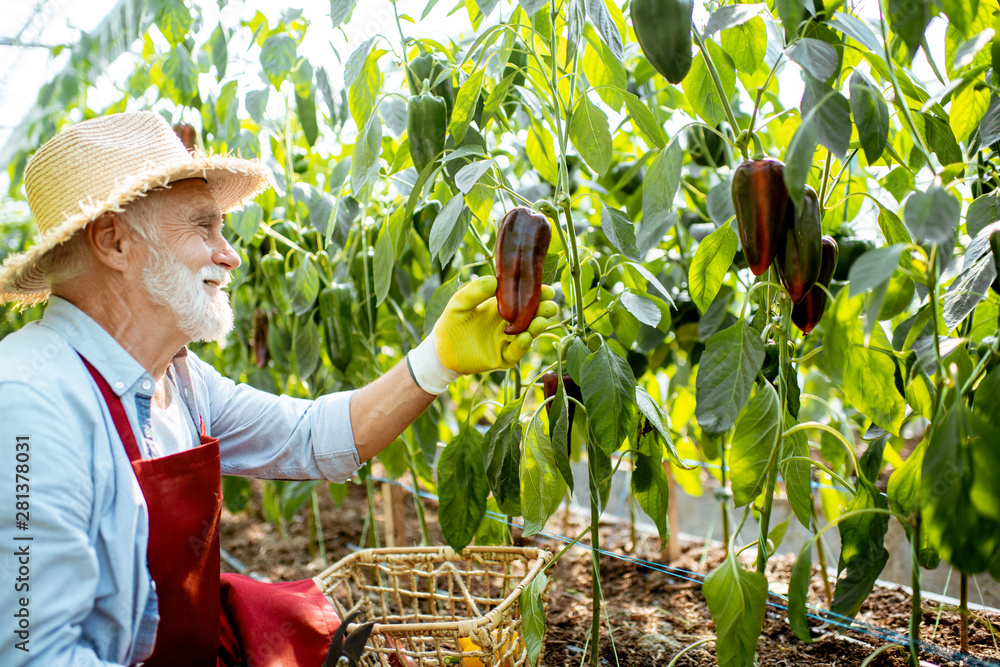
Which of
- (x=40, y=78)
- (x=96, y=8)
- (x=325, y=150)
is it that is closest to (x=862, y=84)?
(x=325, y=150)

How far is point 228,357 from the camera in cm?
251

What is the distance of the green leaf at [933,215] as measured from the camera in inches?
26.9

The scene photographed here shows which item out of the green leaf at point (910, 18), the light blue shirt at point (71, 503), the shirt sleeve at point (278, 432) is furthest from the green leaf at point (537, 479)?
the green leaf at point (910, 18)

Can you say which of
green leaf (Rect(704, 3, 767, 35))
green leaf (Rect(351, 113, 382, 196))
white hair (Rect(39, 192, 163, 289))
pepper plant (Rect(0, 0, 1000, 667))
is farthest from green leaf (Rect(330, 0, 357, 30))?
green leaf (Rect(704, 3, 767, 35))

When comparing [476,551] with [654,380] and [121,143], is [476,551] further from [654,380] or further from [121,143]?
[121,143]

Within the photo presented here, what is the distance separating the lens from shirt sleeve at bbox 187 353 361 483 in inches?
54.1

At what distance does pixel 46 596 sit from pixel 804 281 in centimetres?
99

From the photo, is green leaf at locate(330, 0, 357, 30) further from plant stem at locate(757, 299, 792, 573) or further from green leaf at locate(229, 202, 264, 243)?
plant stem at locate(757, 299, 792, 573)

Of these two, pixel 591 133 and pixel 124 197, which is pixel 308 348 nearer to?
pixel 124 197

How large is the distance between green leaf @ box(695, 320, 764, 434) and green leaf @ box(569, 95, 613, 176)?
0.97ft

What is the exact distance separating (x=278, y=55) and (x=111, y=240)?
63 centimetres

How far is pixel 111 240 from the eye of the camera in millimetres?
1122

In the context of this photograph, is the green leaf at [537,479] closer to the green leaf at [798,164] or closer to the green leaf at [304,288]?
the green leaf at [798,164]

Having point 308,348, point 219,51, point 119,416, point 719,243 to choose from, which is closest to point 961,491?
point 719,243
